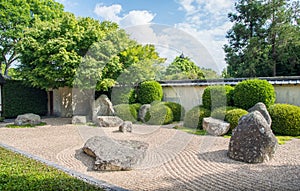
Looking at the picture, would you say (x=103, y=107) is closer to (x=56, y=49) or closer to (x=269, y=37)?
(x=56, y=49)

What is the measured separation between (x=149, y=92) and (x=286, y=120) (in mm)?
6583

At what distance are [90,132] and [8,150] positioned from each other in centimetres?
358

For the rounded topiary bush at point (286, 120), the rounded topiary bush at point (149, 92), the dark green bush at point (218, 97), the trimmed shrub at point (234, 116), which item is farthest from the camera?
the rounded topiary bush at point (149, 92)

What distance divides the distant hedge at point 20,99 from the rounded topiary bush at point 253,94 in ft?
38.1

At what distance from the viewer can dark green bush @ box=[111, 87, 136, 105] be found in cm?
1345

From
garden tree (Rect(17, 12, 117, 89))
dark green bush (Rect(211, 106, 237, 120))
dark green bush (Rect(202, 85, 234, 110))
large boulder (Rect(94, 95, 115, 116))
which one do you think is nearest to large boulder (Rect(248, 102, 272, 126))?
dark green bush (Rect(211, 106, 237, 120))

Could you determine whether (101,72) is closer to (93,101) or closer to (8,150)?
(93,101)

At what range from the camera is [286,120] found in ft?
29.0

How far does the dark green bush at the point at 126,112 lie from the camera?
492 inches

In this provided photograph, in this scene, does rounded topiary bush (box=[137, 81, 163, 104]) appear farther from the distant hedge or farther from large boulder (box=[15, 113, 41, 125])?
the distant hedge

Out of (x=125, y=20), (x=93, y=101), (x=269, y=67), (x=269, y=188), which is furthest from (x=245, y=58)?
(x=269, y=188)

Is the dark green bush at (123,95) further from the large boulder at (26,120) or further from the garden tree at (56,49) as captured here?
the large boulder at (26,120)

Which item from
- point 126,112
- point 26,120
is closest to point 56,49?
point 26,120

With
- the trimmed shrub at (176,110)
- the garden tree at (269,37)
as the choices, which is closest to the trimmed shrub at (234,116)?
the trimmed shrub at (176,110)
